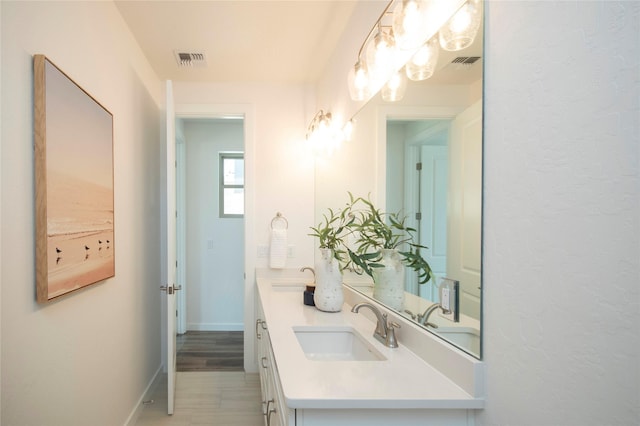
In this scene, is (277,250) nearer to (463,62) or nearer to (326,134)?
(326,134)

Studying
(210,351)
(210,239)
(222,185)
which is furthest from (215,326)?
(222,185)

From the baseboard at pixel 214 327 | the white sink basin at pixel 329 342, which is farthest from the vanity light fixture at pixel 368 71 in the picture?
the baseboard at pixel 214 327

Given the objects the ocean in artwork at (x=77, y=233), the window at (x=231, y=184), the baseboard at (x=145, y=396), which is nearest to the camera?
the ocean in artwork at (x=77, y=233)

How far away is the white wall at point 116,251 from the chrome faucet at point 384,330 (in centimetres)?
112

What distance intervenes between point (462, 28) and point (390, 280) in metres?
0.99

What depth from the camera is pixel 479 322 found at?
943 millimetres

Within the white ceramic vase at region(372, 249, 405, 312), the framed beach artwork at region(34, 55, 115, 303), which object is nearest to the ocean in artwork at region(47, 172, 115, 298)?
the framed beach artwork at region(34, 55, 115, 303)

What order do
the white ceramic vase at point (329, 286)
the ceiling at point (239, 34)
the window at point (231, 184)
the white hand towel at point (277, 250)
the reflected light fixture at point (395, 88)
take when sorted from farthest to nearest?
1. the window at point (231, 184)
2. the white hand towel at point (277, 250)
3. the ceiling at point (239, 34)
4. the white ceramic vase at point (329, 286)
5. the reflected light fixture at point (395, 88)

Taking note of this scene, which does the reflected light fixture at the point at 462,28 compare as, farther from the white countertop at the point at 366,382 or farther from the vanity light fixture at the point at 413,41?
the white countertop at the point at 366,382

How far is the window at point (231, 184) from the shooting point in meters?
4.28

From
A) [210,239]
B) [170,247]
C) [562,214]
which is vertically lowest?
[210,239]

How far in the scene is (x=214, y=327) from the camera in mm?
4250

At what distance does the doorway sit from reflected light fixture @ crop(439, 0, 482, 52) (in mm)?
3396

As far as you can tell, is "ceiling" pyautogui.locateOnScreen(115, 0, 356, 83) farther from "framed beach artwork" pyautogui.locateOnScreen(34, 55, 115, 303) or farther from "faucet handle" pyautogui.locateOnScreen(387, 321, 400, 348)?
"faucet handle" pyautogui.locateOnScreen(387, 321, 400, 348)
